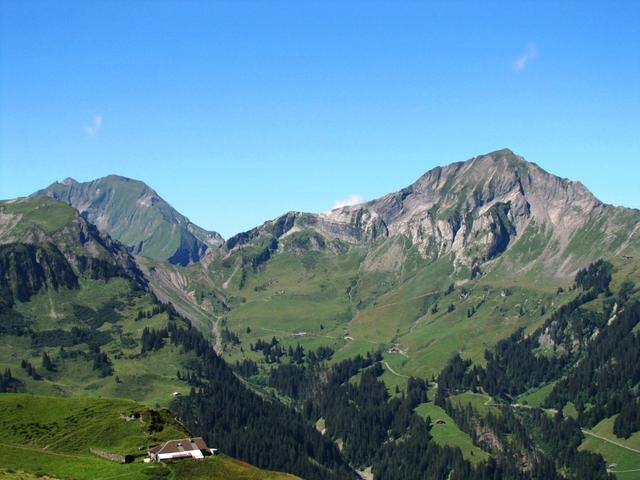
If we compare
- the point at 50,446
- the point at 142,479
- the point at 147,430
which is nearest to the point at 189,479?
the point at 142,479

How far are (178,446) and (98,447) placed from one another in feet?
77.9

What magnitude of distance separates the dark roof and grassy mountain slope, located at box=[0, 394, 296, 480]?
12.5 ft

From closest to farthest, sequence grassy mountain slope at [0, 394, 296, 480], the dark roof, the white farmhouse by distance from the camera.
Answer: grassy mountain slope at [0, 394, 296, 480], the white farmhouse, the dark roof

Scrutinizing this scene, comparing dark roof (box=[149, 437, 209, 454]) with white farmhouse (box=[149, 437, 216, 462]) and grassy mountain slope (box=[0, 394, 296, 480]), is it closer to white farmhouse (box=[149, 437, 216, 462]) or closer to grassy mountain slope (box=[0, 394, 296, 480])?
white farmhouse (box=[149, 437, 216, 462])

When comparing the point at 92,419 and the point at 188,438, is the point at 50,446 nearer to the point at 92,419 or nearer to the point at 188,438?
the point at 92,419

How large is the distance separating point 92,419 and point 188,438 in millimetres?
35140

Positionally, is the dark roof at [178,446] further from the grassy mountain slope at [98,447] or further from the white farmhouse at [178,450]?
the grassy mountain slope at [98,447]

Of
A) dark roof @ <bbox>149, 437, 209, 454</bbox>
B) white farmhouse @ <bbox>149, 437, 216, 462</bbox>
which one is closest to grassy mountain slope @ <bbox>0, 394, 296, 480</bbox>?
white farmhouse @ <bbox>149, 437, 216, 462</bbox>

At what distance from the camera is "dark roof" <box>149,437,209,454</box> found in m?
166

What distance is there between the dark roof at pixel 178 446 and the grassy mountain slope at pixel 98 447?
3.80m

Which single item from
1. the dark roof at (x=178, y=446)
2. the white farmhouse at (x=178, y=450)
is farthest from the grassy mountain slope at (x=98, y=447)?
the dark roof at (x=178, y=446)

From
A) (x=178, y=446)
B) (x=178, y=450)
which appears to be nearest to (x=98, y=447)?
(x=178, y=446)

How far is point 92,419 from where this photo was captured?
647 ft

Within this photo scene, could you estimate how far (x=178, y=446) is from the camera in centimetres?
16700
